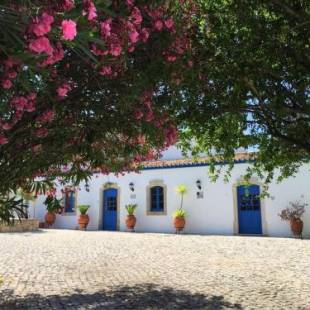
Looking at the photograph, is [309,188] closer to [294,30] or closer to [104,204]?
[104,204]

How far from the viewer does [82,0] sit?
2.22m

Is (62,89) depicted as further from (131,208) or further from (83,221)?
(83,221)

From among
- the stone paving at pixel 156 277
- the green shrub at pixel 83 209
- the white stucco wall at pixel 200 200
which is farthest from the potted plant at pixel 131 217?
the stone paving at pixel 156 277

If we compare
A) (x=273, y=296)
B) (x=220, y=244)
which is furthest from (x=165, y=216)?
(x=273, y=296)

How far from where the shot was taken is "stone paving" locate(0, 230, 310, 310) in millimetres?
6207

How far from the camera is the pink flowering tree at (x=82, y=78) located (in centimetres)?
217

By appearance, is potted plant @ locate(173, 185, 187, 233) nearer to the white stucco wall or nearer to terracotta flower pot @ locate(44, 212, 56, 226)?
the white stucco wall

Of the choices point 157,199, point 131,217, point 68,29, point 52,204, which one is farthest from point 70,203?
point 68,29

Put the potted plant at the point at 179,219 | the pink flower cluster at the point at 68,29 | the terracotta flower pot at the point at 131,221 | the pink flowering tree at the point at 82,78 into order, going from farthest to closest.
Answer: the terracotta flower pot at the point at 131,221
the potted plant at the point at 179,219
the pink flowering tree at the point at 82,78
the pink flower cluster at the point at 68,29

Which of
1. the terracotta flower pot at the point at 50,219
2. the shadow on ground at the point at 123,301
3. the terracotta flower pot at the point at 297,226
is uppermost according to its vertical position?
the terracotta flower pot at the point at 50,219

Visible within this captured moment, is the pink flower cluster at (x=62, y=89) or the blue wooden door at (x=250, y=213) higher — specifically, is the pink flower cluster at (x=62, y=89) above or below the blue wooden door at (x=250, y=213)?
above

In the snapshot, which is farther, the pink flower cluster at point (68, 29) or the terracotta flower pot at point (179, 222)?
the terracotta flower pot at point (179, 222)

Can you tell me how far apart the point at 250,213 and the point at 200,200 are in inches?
95.6

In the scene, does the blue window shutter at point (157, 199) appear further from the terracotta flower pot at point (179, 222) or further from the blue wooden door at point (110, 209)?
the blue wooden door at point (110, 209)
